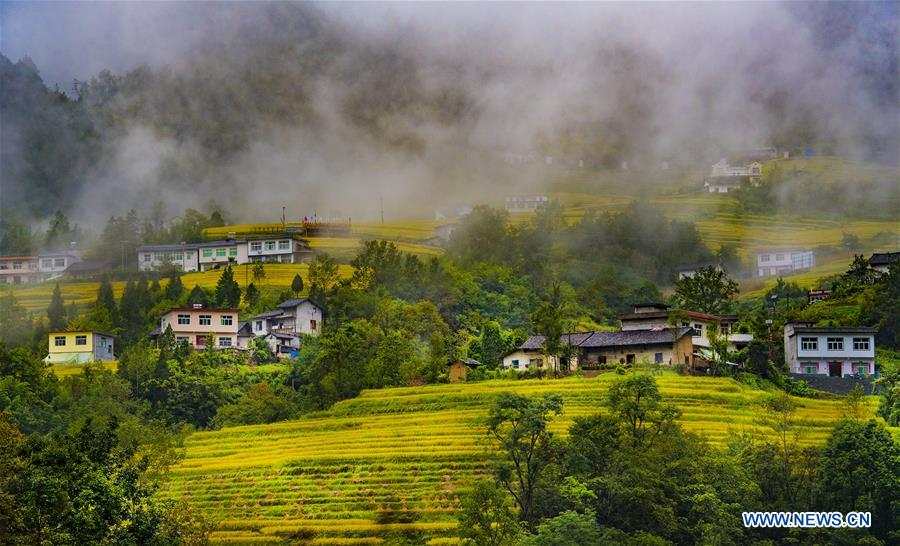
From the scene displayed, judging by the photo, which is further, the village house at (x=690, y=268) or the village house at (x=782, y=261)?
the village house at (x=690, y=268)

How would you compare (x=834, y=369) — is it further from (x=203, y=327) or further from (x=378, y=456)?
(x=203, y=327)

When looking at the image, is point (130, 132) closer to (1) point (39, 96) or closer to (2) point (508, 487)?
(1) point (39, 96)

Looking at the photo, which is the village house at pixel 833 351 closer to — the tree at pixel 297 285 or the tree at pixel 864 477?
the tree at pixel 864 477

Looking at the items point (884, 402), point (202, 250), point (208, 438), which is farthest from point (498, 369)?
point (202, 250)

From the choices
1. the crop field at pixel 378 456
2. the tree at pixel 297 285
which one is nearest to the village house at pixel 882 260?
the crop field at pixel 378 456

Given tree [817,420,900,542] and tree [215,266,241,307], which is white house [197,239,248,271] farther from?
tree [817,420,900,542]

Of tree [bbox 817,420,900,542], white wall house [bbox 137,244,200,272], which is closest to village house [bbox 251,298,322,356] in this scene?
white wall house [bbox 137,244,200,272]

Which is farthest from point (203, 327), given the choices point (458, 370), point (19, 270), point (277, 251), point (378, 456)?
point (378, 456)
